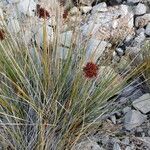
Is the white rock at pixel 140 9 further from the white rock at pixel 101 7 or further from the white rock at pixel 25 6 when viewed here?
the white rock at pixel 25 6

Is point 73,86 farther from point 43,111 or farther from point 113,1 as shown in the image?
point 113,1

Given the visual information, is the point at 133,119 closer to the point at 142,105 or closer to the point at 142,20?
the point at 142,105

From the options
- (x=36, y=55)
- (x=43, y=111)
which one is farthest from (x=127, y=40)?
(x=43, y=111)

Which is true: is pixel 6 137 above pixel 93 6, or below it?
below

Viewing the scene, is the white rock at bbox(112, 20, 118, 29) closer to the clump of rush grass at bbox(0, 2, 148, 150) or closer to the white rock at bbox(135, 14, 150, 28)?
the white rock at bbox(135, 14, 150, 28)

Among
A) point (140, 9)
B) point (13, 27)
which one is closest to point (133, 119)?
point (13, 27)

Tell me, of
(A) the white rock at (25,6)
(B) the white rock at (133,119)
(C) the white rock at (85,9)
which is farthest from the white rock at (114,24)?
(B) the white rock at (133,119)

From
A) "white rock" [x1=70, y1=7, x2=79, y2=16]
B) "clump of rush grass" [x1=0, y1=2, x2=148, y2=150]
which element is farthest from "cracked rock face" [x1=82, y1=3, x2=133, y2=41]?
"clump of rush grass" [x1=0, y1=2, x2=148, y2=150]
